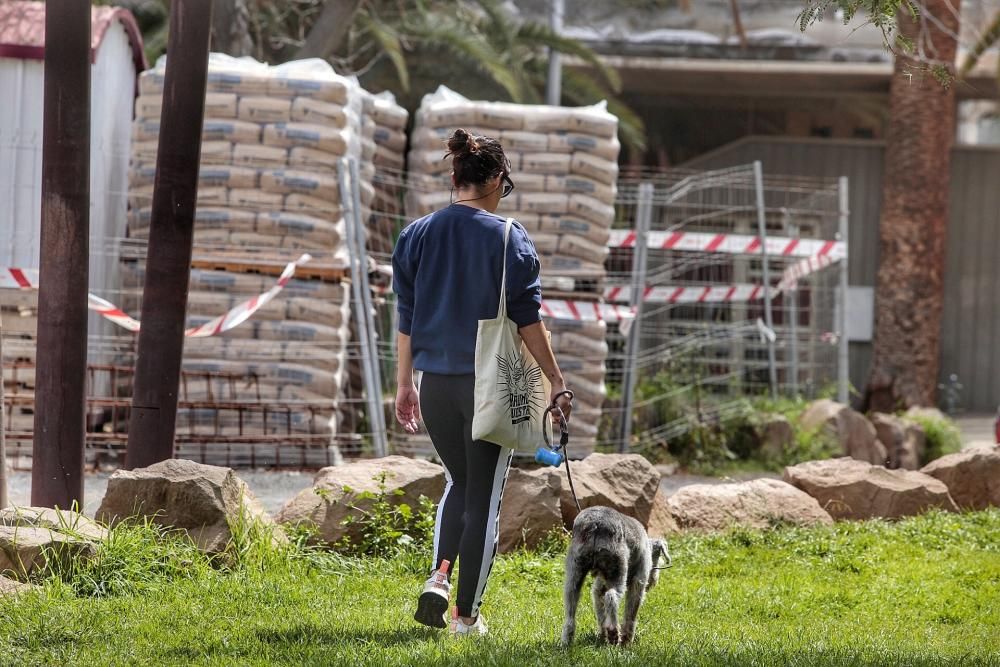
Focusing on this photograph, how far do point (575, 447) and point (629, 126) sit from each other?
686 cm

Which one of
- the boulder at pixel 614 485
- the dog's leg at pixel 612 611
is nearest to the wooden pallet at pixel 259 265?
the boulder at pixel 614 485

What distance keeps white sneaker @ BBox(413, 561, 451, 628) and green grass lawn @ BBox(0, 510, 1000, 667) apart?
8 centimetres

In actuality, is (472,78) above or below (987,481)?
above

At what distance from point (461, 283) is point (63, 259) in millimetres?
2519

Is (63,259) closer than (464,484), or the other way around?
(464,484)

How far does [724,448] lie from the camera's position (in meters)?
11.4

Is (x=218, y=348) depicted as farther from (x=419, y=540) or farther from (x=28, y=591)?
(x=28, y=591)

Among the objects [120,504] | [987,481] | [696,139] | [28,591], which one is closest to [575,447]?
[987,481]

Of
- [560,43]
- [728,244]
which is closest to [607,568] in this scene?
[728,244]

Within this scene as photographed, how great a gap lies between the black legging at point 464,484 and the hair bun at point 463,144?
825 mm

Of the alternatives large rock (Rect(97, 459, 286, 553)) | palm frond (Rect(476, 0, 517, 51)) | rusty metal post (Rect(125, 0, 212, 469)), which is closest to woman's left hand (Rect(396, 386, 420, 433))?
large rock (Rect(97, 459, 286, 553))

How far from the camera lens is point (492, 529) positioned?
4566mm

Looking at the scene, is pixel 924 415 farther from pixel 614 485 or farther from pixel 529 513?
pixel 529 513

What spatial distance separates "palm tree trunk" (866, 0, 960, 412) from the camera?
1476 cm
